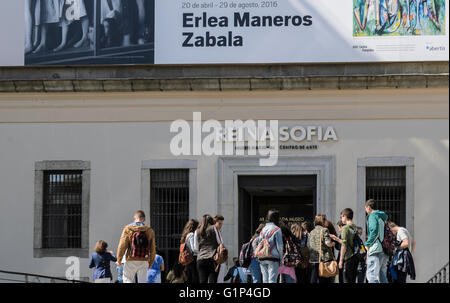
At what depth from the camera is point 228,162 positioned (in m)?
25.2

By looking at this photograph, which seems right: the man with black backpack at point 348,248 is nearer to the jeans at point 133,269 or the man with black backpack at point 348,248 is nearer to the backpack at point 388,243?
the backpack at point 388,243

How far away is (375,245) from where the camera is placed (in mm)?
19000

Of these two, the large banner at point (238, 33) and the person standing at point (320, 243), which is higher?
the large banner at point (238, 33)

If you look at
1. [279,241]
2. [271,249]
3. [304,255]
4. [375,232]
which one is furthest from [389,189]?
[271,249]

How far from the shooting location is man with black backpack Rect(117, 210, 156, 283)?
19.4 metres

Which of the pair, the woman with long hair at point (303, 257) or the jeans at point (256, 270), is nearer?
the jeans at point (256, 270)

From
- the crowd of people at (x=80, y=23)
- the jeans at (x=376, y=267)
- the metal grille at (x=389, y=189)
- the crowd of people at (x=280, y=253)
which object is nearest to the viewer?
the jeans at (x=376, y=267)

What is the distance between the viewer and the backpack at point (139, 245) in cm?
1941

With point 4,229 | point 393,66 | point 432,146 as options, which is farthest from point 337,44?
point 4,229

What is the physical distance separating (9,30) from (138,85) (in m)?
3.39

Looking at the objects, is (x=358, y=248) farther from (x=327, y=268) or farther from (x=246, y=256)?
(x=246, y=256)

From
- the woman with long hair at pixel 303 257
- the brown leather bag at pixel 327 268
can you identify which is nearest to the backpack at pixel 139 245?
the woman with long hair at pixel 303 257
